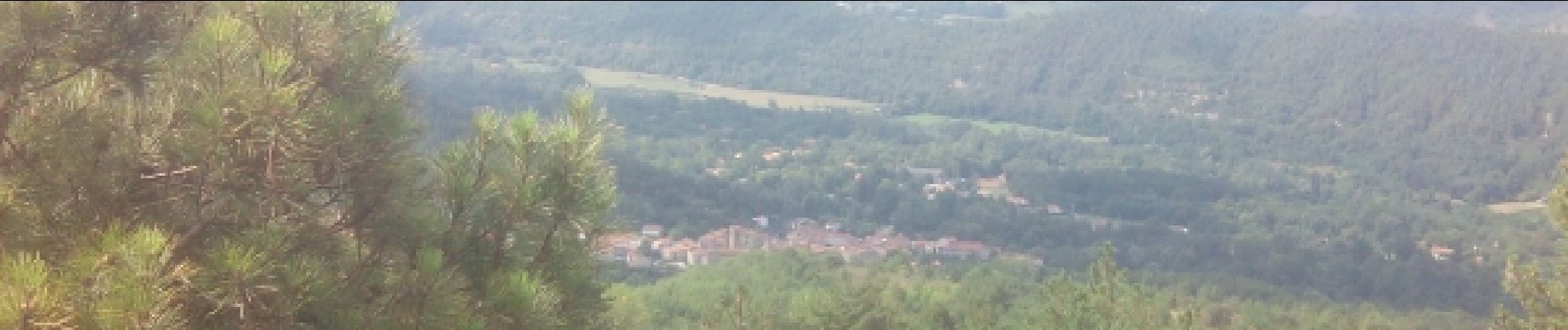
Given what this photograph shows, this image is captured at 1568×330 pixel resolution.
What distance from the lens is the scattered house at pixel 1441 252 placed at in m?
26.1

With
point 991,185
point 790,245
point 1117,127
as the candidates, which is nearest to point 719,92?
point 1117,127

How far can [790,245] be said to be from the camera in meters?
25.8

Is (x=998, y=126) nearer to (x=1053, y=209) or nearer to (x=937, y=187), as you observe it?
(x=937, y=187)

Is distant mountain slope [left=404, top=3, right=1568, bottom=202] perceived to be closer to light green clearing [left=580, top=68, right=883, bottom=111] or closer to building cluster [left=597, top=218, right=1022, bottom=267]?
light green clearing [left=580, top=68, right=883, bottom=111]

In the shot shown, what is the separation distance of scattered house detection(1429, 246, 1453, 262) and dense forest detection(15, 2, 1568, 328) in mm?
135

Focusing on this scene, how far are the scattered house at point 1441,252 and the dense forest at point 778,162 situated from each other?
0.14m

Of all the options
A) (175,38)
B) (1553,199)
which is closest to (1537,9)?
(1553,199)

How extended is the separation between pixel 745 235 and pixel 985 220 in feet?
23.8

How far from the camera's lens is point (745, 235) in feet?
92.5

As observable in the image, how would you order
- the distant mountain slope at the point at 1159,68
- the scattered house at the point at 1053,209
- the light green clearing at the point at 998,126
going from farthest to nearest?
the light green clearing at the point at 998,126, the scattered house at the point at 1053,209, the distant mountain slope at the point at 1159,68

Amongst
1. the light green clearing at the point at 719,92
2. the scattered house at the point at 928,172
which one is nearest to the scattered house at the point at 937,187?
the scattered house at the point at 928,172

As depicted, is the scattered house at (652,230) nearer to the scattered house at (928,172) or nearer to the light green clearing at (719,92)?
the scattered house at (928,172)

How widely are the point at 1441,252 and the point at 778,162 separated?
1877 centimetres

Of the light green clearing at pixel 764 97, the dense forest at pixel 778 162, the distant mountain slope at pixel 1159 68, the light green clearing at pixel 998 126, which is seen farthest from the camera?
Result: the light green clearing at pixel 764 97
